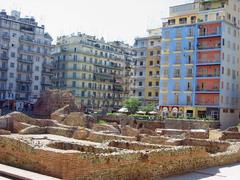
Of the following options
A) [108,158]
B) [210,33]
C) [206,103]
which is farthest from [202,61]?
[108,158]

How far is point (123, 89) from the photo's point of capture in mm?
103062

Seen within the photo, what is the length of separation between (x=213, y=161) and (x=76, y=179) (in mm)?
9587

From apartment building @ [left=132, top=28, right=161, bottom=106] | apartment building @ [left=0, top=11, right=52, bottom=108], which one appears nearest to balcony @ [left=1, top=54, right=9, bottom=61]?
apartment building @ [left=0, top=11, right=52, bottom=108]

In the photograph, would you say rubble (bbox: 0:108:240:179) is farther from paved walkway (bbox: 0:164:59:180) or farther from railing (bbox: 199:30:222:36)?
railing (bbox: 199:30:222:36)

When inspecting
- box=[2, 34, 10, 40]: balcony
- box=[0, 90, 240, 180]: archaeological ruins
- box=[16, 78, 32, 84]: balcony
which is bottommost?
box=[0, 90, 240, 180]: archaeological ruins

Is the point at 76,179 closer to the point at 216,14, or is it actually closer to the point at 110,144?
the point at 110,144

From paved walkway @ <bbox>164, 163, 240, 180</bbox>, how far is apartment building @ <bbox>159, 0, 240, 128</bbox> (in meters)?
40.6

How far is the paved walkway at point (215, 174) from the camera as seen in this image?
1659cm

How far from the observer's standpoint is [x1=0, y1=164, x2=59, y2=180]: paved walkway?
13728 millimetres

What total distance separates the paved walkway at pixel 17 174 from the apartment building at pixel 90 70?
70.6m

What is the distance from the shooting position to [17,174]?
14469 millimetres

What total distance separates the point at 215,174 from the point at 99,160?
6.80 m

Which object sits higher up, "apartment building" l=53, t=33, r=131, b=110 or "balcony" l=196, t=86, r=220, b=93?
"apartment building" l=53, t=33, r=131, b=110

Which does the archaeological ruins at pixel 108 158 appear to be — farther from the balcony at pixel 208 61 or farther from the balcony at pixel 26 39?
the balcony at pixel 26 39
